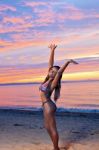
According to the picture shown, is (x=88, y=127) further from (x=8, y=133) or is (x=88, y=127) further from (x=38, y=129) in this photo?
(x=8, y=133)

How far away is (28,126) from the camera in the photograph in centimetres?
1378

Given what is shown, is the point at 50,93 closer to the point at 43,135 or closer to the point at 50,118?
the point at 50,118

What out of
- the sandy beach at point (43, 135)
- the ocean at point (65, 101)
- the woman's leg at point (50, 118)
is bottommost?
the ocean at point (65, 101)

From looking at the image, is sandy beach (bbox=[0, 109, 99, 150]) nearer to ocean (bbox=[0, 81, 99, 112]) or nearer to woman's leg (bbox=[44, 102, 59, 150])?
woman's leg (bbox=[44, 102, 59, 150])

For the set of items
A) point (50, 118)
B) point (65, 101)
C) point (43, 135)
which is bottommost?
point (65, 101)

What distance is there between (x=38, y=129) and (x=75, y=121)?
2.26 meters

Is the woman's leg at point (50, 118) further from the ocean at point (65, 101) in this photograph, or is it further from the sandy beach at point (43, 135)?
the ocean at point (65, 101)

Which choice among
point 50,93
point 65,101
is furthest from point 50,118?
point 65,101

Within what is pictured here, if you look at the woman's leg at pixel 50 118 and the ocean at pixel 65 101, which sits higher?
the woman's leg at pixel 50 118

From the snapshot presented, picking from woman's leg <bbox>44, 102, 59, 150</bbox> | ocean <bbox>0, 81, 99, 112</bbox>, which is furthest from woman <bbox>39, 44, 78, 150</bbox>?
ocean <bbox>0, 81, 99, 112</bbox>

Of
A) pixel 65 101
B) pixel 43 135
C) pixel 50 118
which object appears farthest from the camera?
pixel 65 101

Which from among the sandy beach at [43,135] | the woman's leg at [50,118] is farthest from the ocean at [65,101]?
the woman's leg at [50,118]

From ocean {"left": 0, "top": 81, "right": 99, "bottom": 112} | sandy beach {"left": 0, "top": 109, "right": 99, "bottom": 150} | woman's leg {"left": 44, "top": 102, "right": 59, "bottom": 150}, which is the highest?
woman's leg {"left": 44, "top": 102, "right": 59, "bottom": 150}

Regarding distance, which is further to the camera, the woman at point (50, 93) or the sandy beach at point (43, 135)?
the sandy beach at point (43, 135)
